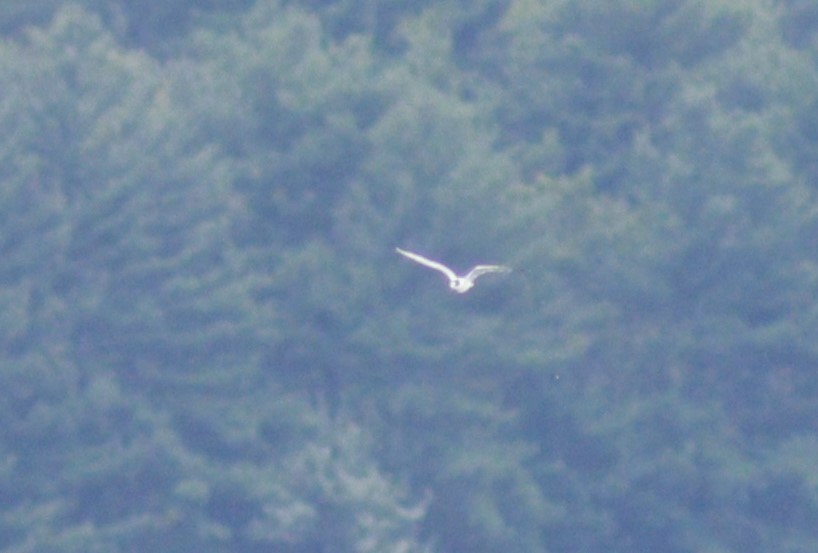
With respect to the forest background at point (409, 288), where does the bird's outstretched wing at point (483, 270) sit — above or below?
below

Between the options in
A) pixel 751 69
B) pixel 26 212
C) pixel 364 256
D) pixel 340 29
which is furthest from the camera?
pixel 340 29

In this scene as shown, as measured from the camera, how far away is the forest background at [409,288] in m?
22.1

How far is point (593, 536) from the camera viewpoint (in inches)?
977

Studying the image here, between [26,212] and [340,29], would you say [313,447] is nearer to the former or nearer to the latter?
[26,212]

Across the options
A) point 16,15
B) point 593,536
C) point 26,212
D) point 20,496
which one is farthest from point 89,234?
point 593,536

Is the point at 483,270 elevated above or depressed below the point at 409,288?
below

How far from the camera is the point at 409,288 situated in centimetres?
2380

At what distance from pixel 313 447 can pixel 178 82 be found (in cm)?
451

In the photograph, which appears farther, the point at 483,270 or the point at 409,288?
the point at 409,288

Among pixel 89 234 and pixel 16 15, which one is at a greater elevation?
pixel 16 15

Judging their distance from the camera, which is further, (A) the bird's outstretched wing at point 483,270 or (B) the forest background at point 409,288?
(B) the forest background at point 409,288

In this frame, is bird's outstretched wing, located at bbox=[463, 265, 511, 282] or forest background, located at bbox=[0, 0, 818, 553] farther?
forest background, located at bbox=[0, 0, 818, 553]

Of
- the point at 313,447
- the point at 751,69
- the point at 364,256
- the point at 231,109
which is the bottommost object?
the point at 313,447

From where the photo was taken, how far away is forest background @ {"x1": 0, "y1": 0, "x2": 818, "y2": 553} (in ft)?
72.6
